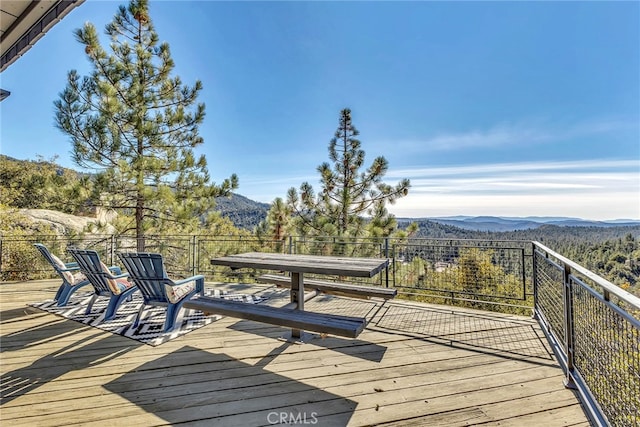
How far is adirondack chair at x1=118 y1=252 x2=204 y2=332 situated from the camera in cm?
303

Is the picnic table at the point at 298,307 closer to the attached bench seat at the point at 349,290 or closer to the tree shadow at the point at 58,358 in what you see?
the attached bench seat at the point at 349,290

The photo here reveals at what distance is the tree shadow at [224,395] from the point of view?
1750 mm

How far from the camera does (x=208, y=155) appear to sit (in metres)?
8.44

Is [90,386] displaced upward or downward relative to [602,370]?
downward

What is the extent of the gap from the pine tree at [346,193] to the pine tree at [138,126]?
2.74 m

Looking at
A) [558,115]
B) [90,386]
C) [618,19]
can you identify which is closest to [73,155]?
[90,386]

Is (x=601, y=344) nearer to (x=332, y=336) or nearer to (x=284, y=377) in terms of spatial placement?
(x=284, y=377)

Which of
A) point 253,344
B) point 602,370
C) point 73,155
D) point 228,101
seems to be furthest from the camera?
point 228,101

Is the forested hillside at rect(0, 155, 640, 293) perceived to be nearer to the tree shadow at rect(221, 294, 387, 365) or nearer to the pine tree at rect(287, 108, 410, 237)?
the pine tree at rect(287, 108, 410, 237)

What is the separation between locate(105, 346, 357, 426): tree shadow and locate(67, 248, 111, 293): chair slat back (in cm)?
166

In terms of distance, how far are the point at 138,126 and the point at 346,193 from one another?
20.8 ft

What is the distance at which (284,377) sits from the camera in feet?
7.30

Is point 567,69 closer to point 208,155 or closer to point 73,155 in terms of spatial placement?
point 208,155

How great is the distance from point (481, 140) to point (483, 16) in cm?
822
